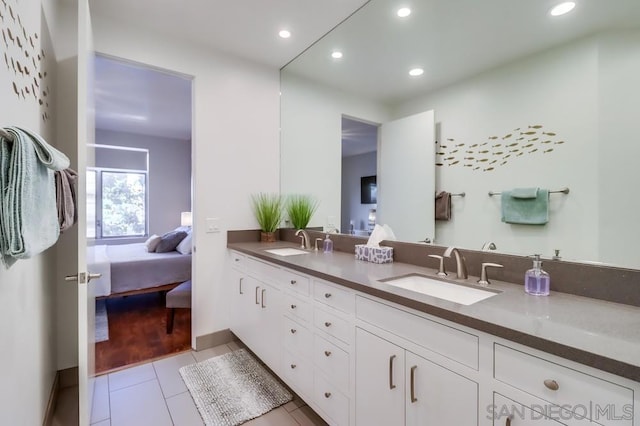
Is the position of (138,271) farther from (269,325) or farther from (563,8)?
(563,8)

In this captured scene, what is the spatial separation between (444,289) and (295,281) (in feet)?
2.66

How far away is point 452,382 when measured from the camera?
973 millimetres

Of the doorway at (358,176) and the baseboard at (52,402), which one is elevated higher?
the doorway at (358,176)

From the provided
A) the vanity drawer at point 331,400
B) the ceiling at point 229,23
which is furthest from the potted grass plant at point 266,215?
the vanity drawer at point 331,400

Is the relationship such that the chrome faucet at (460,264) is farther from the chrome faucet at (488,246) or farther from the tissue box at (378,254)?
the tissue box at (378,254)

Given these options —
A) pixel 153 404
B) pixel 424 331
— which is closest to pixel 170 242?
pixel 153 404

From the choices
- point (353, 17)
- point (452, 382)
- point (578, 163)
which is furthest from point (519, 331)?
point (353, 17)

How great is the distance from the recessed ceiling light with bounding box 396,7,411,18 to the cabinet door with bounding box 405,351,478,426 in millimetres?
2002

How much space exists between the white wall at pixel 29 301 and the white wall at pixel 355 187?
1.85 m

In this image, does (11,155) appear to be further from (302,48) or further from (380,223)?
(302,48)

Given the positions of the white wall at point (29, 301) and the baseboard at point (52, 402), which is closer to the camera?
the white wall at point (29, 301)

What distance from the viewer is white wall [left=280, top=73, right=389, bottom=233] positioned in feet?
8.38

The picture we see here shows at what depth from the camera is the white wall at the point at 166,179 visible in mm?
5766

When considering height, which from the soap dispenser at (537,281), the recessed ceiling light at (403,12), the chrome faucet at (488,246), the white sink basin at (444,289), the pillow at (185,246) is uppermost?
the recessed ceiling light at (403,12)
